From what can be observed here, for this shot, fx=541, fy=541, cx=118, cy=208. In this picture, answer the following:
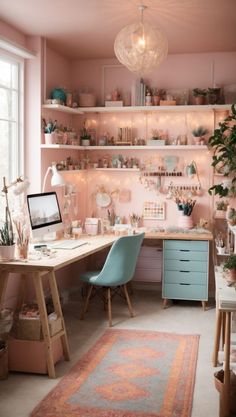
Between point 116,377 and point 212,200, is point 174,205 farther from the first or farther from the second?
point 116,377

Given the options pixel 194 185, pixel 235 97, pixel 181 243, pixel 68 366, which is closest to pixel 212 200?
pixel 194 185

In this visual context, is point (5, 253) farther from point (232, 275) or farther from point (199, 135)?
point (199, 135)

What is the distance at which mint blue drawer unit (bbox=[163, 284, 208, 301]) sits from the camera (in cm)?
544

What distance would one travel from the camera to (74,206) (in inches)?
234

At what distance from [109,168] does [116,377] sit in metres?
2.84

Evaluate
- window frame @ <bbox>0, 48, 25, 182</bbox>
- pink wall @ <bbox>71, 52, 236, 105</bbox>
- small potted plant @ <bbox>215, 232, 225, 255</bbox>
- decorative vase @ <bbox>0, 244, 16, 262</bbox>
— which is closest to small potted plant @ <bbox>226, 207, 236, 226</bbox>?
small potted plant @ <bbox>215, 232, 225, 255</bbox>

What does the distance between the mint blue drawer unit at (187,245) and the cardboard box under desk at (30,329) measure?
1.96 metres

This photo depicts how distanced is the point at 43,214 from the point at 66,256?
2.42 ft

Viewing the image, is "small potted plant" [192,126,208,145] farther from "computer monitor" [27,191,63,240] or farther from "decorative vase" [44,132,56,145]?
"computer monitor" [27,191,63,240]

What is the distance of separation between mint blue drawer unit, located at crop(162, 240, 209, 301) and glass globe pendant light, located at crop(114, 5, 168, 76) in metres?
1.99

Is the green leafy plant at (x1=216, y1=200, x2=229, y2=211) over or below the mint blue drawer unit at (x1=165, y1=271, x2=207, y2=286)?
over

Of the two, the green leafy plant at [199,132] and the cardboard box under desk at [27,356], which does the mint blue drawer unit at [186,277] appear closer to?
the green leafy plant at [199,132]

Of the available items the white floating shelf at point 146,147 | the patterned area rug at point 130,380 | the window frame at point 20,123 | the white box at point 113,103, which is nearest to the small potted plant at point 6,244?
the patterned area rug at point 130,380

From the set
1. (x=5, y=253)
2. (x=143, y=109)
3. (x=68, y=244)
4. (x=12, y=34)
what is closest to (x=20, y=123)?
(x=12, y=34)
